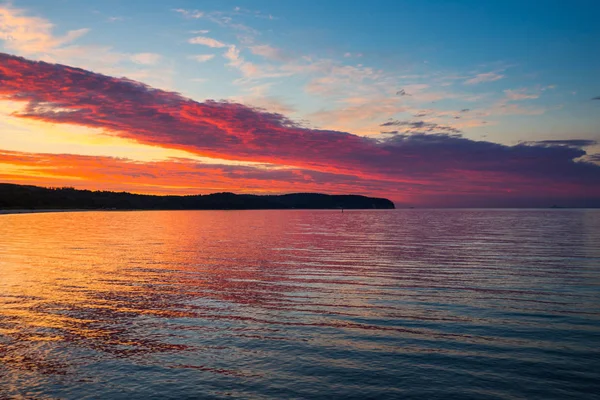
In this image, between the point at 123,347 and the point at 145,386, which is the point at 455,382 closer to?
the point at 145,386

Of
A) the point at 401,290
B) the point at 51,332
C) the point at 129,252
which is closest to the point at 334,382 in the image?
the point at 51,332

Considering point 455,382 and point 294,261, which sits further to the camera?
point 294,261

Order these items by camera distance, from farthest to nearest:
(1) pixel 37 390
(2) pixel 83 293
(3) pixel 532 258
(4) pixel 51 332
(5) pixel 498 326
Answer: (3) pixel 532 258 → (2) pixel 83 293 → (5) pixel 498 326 → (4) pixel 51 332 → (1) pixel 37 390

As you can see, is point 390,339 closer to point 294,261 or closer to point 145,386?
point 145,386

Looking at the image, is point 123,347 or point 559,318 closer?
point 123,347

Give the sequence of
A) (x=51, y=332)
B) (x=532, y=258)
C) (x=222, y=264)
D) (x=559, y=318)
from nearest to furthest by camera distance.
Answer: (x=51, y=332), (x=559, y=318), (x=222, y=264), (x=532, y=258)

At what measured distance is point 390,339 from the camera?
19484 millimetres

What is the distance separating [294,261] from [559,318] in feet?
91.5

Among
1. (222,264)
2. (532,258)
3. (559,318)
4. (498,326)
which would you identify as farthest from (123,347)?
(532,258)

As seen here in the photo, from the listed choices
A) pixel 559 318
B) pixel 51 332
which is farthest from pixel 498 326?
pixel 51 332

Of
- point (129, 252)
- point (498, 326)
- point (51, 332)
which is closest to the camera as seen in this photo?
point (51, 332)

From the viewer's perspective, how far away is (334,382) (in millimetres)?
14906

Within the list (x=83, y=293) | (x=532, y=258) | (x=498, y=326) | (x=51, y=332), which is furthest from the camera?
(x=532, y=258)

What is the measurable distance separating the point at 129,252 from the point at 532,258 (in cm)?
4905
